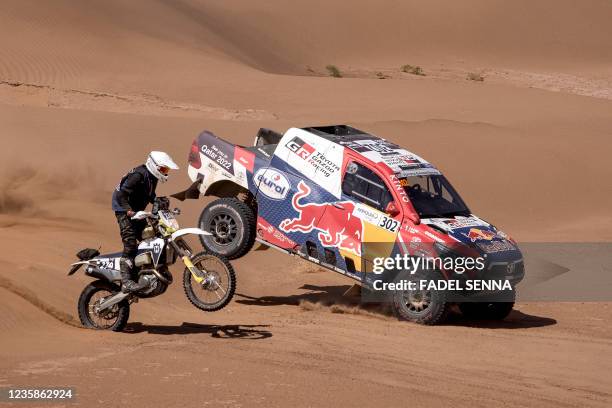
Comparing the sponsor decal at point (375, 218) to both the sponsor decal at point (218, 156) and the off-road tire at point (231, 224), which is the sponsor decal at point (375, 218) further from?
the sponsor decal at point (218, 156)

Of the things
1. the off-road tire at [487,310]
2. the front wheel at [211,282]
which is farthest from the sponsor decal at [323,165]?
the front wheel at [211,282]

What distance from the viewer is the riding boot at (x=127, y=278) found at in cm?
1180

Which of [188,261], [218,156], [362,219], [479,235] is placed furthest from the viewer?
[218,156]

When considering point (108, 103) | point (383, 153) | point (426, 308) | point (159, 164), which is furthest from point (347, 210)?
point (108, 103)

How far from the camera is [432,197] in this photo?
46.6 feet

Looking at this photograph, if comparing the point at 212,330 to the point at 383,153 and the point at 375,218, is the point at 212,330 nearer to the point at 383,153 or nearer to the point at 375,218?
the point at 375,218

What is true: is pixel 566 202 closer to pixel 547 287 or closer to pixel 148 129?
pixel 547 287

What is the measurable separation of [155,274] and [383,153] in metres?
3.99

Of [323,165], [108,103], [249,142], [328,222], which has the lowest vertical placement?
[328,222]

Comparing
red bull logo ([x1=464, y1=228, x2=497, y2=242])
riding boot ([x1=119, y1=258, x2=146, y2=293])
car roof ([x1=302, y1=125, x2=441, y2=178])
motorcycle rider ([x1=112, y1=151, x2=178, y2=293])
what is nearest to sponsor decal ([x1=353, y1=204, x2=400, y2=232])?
car roof ([x1=302, y1=125, x2=441, y2=178])

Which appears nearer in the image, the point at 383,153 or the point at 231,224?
the point at 383,153

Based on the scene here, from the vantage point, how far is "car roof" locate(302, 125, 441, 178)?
14070 mm

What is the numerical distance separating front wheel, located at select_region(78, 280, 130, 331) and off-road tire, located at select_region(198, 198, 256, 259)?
2753 millimetres

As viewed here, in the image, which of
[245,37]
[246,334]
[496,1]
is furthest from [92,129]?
[496,1]
